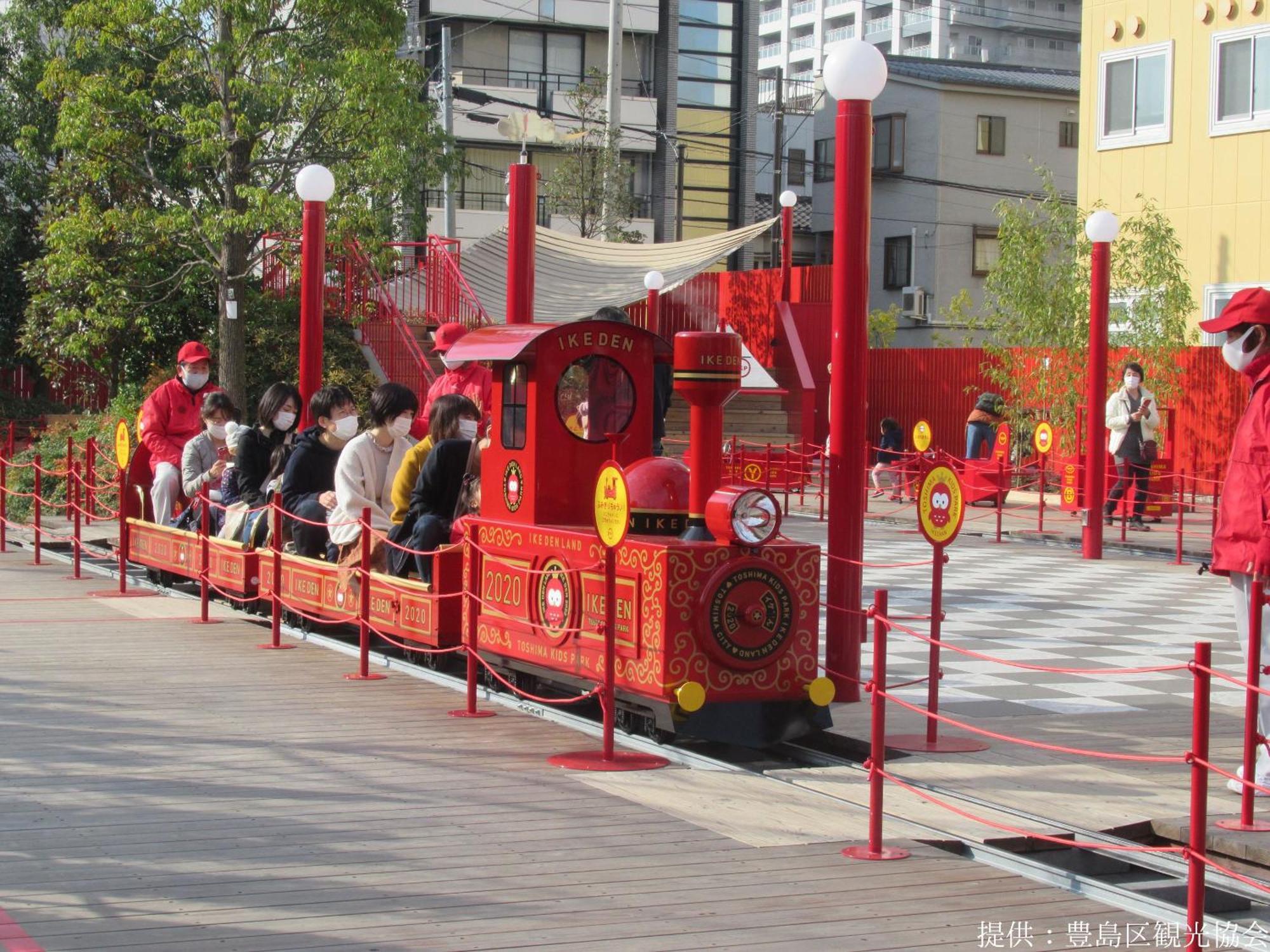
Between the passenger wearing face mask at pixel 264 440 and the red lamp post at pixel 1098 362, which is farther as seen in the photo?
the red lamp post at pixel 1098 362

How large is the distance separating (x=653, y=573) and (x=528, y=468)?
4.36 ft

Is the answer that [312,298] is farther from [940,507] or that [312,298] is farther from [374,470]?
[940,507]

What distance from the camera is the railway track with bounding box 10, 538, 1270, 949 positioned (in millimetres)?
5410

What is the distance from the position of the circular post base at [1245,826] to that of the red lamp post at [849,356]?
259cm

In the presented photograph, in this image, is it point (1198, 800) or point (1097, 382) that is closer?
point (1198, 800)

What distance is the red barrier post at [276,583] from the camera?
10844 millimetres

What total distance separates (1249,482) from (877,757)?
6.76 ft

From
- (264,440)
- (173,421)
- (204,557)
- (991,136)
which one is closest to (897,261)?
(991,136)

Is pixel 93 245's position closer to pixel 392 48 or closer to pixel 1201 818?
pixel 392 48

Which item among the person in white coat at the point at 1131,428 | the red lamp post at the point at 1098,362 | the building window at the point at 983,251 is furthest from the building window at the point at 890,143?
the red lamp post at the point at 1098,362

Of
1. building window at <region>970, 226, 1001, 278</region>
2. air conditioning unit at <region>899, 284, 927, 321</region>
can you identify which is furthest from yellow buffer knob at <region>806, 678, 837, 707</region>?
building window at <region>970, 226, 1001, 278</region>

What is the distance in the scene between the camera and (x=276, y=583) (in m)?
11.3

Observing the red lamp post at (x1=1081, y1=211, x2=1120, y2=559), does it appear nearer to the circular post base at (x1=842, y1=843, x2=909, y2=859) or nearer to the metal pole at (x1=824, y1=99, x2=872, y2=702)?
the metal pole at (x1=824, y1=99, x2=872, y2=702)

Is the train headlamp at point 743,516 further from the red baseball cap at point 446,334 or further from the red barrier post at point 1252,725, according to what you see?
the red baseball cap at point 446,334
